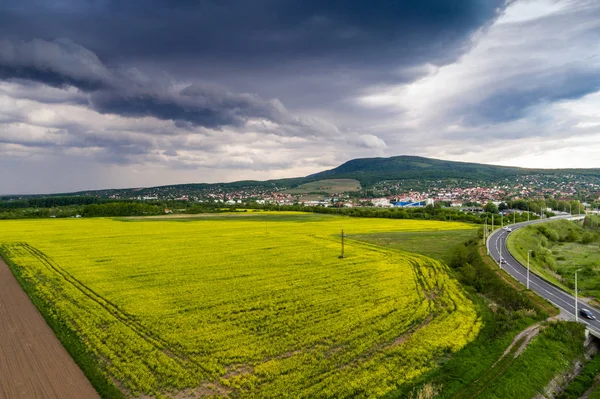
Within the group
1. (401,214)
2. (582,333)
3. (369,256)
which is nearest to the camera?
(582,333)

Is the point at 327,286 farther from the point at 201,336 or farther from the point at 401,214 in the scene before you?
the point at 401,214

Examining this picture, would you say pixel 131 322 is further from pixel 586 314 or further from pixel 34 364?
pixel 586 314

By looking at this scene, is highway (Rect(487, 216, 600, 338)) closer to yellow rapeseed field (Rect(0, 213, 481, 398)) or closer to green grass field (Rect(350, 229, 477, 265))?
green grass field (Rect(350, 229, 477, 265))

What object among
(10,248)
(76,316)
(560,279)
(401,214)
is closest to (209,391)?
(76,316)

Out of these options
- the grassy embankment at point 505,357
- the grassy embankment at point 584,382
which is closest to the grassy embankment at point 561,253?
the grassy embankment at point 505,357

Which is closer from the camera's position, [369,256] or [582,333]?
[582,333]

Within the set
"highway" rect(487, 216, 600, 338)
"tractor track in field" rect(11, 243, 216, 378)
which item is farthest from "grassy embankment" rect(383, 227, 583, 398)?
"tractor track in field" rect(11, 243, 216, 378)
